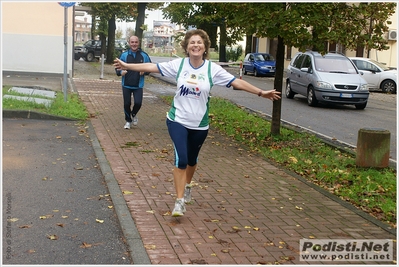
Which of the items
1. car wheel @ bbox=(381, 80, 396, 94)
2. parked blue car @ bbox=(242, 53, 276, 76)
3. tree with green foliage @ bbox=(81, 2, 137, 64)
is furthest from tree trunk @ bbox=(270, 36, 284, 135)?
tree with green foliage @ bbox=(81, 2, 137, 64)

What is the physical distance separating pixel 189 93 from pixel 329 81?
46.0ft

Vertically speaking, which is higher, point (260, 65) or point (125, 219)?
point (260, 65)

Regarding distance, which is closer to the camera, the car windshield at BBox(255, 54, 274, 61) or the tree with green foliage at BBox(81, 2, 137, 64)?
the car windshield at BBox(255, 54, 274, 61)

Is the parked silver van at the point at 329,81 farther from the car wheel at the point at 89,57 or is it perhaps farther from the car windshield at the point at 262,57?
the car wheel at the point at 89,57

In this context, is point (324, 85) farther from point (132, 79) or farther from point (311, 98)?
point (132, 79)

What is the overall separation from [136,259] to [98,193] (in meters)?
2.47

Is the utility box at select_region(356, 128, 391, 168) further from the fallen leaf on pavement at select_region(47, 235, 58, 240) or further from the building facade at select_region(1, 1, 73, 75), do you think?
the building facade at select_region(1, 1, 73, 75)

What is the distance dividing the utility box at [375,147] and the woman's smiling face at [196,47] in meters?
3.91

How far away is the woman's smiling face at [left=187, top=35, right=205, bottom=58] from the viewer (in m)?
6.41

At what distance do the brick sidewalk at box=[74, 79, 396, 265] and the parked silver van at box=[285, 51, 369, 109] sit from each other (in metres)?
8.99

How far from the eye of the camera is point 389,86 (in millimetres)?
27875

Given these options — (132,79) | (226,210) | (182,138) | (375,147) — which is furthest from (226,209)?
(132,79)

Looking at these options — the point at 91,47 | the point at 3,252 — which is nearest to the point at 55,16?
the point at 3,252

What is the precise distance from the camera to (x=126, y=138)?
11586 millimetres
